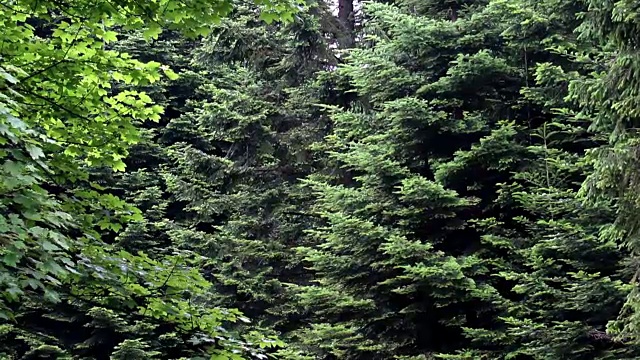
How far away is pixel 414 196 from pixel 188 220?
688cm

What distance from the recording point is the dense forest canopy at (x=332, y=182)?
393cm

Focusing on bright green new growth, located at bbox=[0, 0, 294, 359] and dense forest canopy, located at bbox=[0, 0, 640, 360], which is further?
dense forest canopy, located at bbox=[0, 0, 640, 360]

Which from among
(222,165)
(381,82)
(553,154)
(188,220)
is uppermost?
(381,82)

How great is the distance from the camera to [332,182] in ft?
36.0

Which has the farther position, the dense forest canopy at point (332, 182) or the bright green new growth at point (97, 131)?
the dense forest canopy at point (332, 182)

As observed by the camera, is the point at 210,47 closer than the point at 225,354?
No

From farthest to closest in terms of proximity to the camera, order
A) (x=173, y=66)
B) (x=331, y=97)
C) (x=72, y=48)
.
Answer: (x=173, y=66)
(x=331, y=97)
(x=72, y=48)

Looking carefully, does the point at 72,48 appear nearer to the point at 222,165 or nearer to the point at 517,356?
the point at 517,356

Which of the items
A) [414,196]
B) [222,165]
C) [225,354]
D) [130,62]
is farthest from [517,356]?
[222,165]

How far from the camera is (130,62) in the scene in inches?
163

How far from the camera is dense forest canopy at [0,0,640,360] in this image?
393 cm

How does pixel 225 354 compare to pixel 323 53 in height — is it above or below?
below

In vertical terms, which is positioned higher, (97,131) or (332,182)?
(97,131)

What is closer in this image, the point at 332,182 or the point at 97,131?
the point at 97,131
